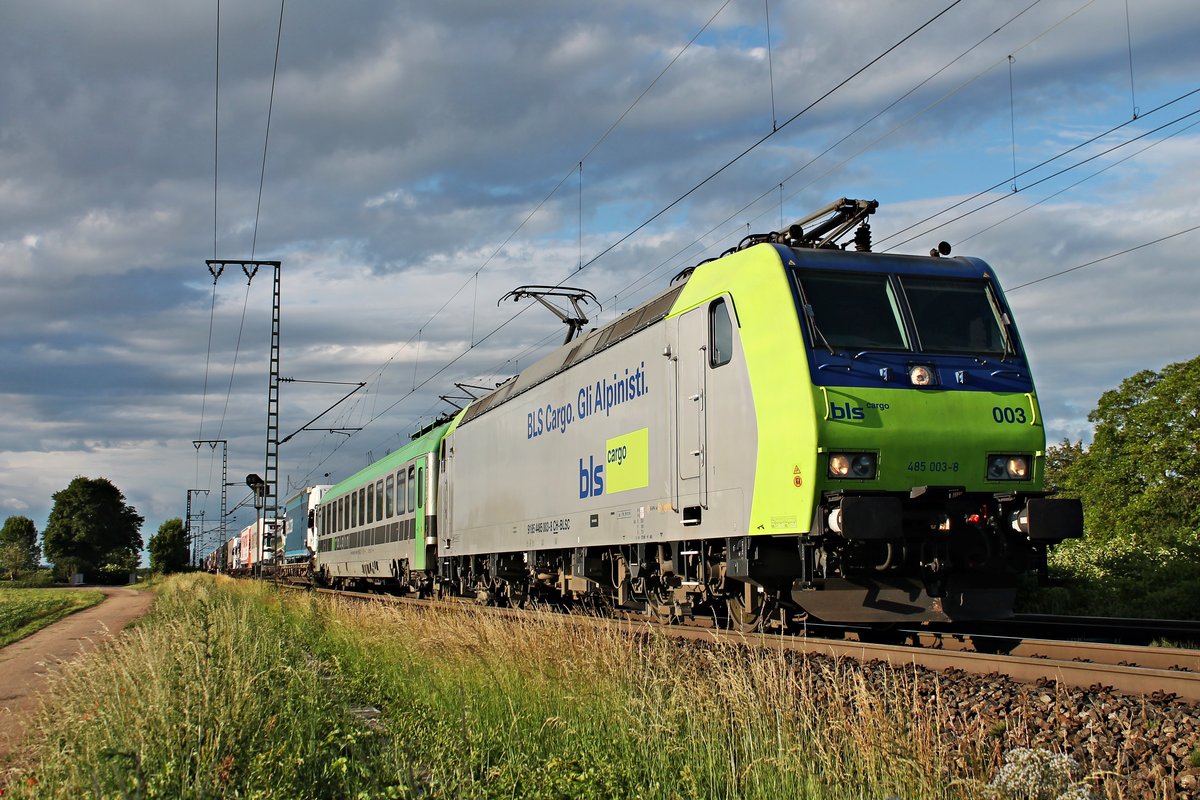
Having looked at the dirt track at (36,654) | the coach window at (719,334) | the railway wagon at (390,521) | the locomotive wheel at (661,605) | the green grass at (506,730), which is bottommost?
the dirt track at (36,654)

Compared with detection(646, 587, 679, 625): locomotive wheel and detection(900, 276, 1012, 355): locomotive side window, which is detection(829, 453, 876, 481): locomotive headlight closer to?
detection(900, 276, 1012, 355): locomotive side window

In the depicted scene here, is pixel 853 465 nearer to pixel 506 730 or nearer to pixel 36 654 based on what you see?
pixel 506 730

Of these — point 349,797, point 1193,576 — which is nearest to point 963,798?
point 349,797

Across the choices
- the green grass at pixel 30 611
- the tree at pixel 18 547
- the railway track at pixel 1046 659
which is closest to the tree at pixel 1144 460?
the railway track at pixel 1046 659

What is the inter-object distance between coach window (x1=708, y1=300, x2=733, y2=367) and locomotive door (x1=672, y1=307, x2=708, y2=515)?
0.22 feet

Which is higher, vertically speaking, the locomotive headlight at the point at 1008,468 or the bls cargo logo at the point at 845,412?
the bls cargo logo at the point at 845,412

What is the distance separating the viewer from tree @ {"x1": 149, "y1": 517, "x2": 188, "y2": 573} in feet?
328

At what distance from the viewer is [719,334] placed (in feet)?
35.9

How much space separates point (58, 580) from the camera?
81.4 m

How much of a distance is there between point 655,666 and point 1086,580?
10520 mm

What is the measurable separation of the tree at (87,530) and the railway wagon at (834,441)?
3214 inches

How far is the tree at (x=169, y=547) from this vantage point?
9994 centimetres

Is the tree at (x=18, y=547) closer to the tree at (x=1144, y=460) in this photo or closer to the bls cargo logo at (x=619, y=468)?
the tree at (x=1144, y=460)

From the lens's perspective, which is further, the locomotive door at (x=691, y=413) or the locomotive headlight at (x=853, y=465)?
the locomotive door at (x=691, y=413)
